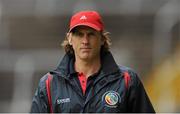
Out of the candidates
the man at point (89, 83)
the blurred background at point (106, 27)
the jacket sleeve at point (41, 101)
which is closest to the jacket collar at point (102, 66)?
the man at point (89, 83)

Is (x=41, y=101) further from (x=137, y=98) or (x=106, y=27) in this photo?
(x=106, y=27)

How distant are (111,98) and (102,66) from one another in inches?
9.6

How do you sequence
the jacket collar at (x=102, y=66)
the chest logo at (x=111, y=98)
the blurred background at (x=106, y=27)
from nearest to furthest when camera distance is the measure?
the chest logo at (x=111, y=98), the jacket collar at (x=102, y=66), the blurred background at (x=106, y=27)

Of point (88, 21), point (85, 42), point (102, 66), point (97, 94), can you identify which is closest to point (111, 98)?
point (97, 94)

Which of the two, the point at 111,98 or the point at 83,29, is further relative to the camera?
the point at 83,29

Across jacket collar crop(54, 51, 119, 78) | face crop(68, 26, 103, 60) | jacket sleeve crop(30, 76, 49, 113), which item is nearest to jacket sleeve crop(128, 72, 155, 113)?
jacket collar crop(54, 51, 119, 78)

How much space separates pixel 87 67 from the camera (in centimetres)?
392

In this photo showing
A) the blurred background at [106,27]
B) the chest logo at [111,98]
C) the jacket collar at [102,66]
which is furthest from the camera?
the blurred background at [106,27]

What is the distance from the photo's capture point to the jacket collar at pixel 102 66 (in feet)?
12.8

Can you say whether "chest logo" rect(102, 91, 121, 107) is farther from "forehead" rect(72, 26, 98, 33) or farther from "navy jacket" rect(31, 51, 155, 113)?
"forehead" rect(72, 26, 98, 33)

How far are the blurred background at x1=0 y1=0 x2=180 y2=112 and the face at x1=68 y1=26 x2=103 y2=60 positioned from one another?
13.4 feet

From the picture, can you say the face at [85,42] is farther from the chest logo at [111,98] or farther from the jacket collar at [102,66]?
the chest logo at [111,98]

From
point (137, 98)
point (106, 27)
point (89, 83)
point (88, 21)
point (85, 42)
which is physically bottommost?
point (137, 98)

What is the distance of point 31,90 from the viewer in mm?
8438
